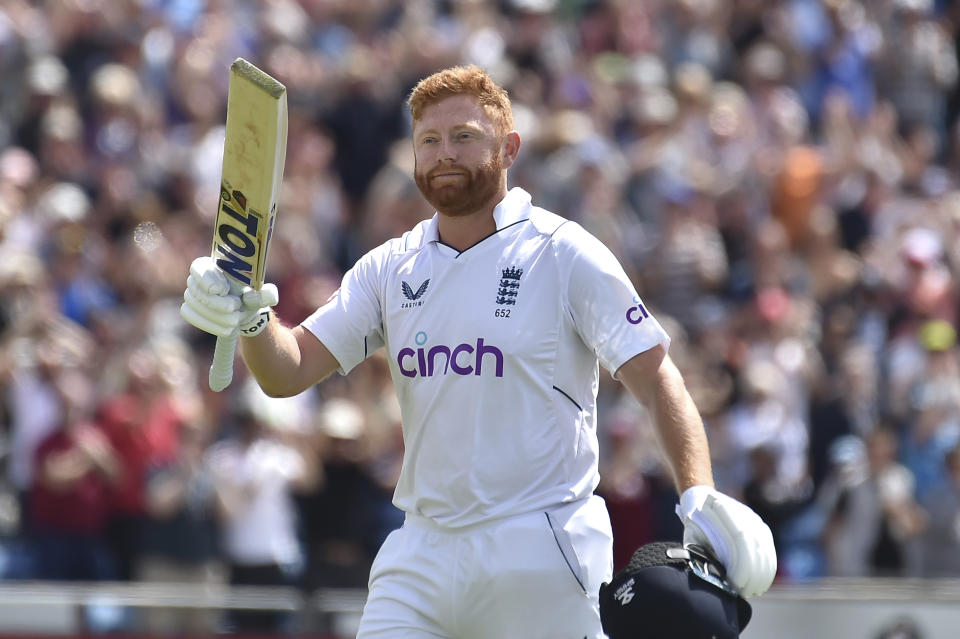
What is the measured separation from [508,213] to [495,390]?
1.96ft

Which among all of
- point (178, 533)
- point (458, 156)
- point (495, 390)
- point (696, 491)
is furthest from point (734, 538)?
point (178, 533)

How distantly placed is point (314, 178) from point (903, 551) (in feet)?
15.5

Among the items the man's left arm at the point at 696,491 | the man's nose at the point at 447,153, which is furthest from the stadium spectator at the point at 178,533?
the man's left arm at the point at 696,491

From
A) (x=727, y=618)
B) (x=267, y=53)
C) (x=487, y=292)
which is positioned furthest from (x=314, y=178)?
(x=727, y=618)

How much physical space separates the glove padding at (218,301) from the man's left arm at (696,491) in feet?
3.63

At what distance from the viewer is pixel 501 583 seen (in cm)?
480

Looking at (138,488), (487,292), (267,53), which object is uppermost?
(267,53)

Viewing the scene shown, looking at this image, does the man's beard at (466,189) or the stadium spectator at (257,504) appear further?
the stadium spectator at (257,504)

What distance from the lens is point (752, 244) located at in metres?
12.3

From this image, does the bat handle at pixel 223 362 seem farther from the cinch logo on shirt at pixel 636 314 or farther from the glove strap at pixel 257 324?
the cinch logo on shirt at pixel 636 314

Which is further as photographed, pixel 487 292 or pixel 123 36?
pixel 123 36

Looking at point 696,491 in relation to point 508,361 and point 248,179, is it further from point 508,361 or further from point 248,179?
point 248,179

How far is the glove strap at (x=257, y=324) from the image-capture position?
4922mm

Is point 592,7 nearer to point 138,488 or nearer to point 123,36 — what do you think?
point 123,36
